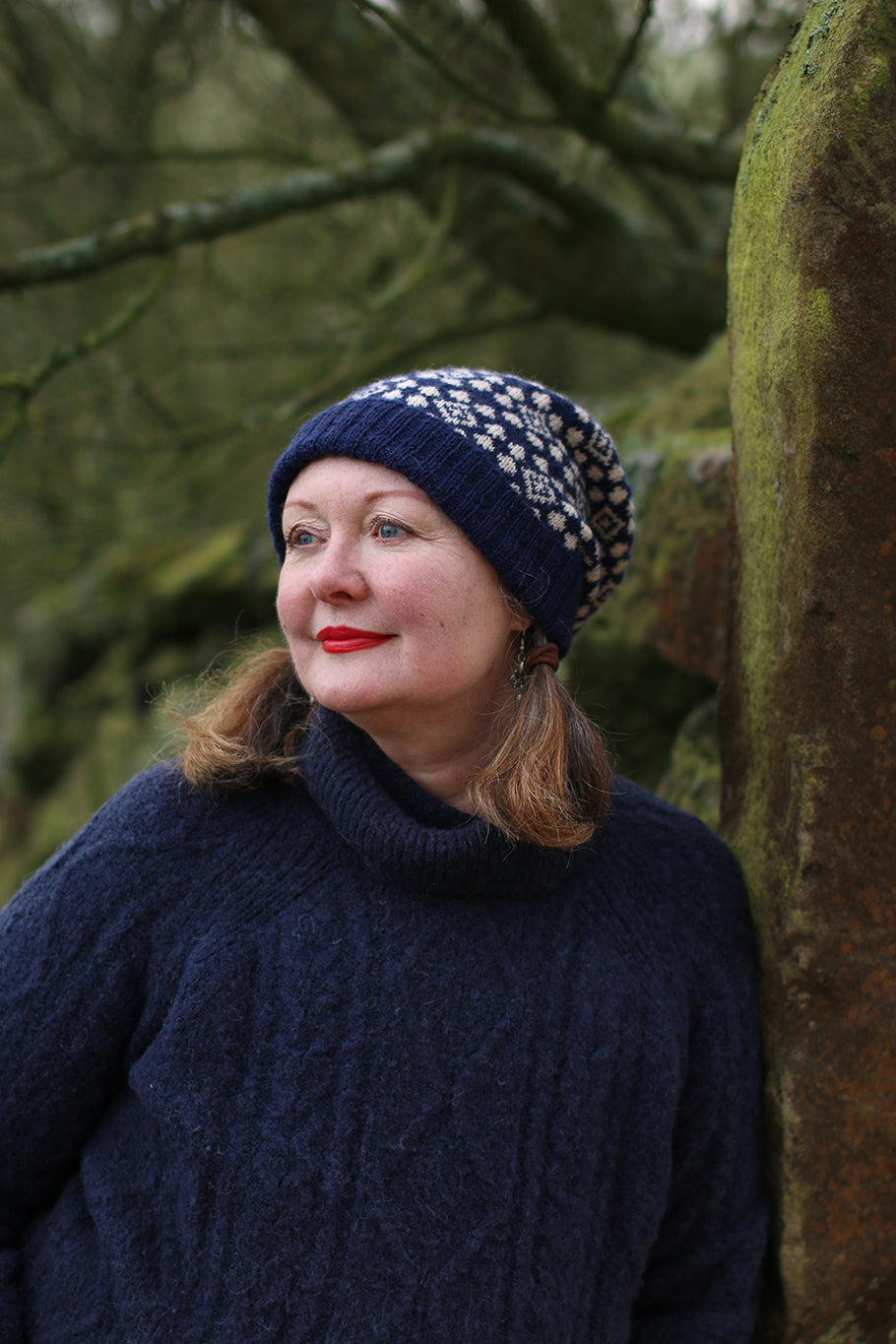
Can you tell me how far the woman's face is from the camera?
141cm

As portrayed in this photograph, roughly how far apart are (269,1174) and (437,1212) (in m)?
0.24

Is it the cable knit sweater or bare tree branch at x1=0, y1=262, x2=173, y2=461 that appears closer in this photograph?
the cable knit sweater

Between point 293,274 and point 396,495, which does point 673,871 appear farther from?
point 293,274

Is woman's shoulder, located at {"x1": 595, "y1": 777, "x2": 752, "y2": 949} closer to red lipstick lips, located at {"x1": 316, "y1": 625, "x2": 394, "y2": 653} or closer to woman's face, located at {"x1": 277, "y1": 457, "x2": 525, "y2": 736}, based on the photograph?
woman's face, located at {"x1": 277, "y1": 457, "x2": 525, "y2": 736}

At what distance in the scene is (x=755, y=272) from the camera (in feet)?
4.90

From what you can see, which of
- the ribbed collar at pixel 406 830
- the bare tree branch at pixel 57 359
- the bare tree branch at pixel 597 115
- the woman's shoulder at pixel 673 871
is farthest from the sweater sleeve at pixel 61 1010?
the bare tree branch at pixel 597 115

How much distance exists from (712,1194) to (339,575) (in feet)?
3.78

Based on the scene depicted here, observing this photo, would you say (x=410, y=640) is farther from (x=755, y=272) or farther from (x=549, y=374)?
(x=549, y=374)

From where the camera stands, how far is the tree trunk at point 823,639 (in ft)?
4.19

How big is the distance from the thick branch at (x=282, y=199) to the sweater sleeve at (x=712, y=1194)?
2.33 metres

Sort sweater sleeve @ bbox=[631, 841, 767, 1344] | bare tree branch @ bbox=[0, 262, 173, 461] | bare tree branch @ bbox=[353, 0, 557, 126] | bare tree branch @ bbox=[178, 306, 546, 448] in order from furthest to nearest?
1. bare tree branch @ bbox=[178, 306, 546, 448]
2. bare tree branch @ bbox=[0, 262, 173, 461]
3. bare tree branch @ bbox=[353, 0, 557, 126]
4. sweater sleeve @ bbox=[631, 841, 767, 1344]

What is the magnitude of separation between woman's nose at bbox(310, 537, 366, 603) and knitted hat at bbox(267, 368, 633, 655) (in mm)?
142

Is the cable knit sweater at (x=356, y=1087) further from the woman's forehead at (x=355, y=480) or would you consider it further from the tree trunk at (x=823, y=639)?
the woman's forehead at (x=355, y=480)

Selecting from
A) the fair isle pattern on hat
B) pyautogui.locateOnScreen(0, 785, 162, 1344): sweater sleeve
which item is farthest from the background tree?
pyautogui.locateOnScreen(0, 785, 162, 1344): sweater sleeve
